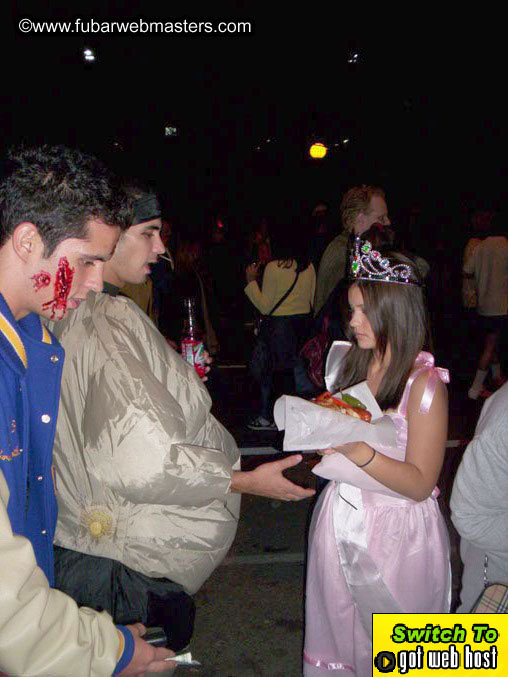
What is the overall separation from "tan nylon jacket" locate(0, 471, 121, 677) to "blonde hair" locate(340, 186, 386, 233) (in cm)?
347

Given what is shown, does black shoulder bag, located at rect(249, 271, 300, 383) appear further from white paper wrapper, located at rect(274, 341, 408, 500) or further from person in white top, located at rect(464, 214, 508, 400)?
white paper wrapper, located at rect(274, 341, 408, 500)

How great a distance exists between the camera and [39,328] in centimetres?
163

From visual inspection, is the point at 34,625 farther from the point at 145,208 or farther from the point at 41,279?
the point at 145,208

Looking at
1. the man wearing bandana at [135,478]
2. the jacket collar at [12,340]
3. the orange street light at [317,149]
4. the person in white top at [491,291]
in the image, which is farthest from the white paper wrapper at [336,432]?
the orange street light at [317,149]

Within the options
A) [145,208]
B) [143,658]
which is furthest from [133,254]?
[143,658]

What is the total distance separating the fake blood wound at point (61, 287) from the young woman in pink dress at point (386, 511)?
1.08 meters

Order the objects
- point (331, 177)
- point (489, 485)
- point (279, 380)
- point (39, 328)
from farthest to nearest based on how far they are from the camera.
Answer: point (331, 177) < point (279, 380) < point (489, 485) < point (39, 328)

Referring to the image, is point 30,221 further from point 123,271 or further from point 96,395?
point 123,271

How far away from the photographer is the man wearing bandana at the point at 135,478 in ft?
5.43

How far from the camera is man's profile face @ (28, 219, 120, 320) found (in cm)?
153

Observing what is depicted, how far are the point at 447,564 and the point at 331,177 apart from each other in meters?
18.4

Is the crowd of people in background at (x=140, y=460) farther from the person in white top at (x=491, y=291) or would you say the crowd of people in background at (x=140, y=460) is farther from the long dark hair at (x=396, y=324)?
the person in white top at (x=491, y=291)

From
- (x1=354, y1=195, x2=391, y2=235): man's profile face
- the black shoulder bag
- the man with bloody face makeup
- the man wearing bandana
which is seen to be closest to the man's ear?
the man with bloody face makeup

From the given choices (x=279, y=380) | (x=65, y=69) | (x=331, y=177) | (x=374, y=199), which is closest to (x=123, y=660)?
(x=374, y=199)
